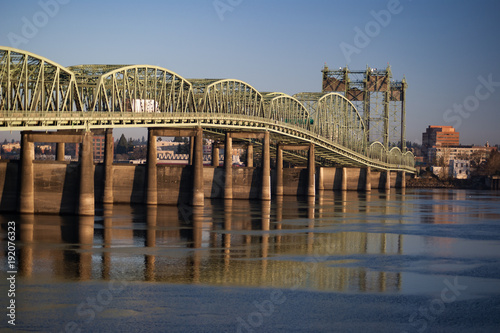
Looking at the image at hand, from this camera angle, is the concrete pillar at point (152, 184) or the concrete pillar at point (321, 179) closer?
the concrete pillar at point (152, 184)

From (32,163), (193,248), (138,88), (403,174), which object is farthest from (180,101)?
(403,174)

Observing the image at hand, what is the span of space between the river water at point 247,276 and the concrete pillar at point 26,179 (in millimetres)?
1892

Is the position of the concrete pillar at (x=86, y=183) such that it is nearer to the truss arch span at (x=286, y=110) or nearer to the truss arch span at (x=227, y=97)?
the truss arch span at (x=227, y=97)

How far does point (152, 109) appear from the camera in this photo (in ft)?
296

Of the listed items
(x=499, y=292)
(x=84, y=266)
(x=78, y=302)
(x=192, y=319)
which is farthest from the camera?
(x=84, y=266)

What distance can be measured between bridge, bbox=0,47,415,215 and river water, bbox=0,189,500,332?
9.39 meters

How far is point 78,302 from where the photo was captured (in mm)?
31734

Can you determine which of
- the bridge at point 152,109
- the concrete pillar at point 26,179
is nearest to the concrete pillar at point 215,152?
the bridge at point 152,109

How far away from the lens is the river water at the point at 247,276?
2984cm

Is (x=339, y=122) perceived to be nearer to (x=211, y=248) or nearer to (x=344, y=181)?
(x=344, y=181)

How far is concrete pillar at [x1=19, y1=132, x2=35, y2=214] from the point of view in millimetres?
65625

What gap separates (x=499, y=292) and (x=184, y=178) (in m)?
56.2

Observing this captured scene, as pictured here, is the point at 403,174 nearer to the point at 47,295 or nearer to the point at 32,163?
the point at 32,163

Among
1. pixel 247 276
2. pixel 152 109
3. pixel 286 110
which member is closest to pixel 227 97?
pixel 152 109
